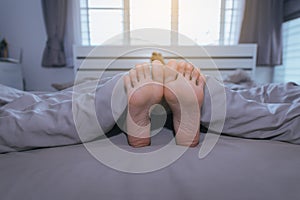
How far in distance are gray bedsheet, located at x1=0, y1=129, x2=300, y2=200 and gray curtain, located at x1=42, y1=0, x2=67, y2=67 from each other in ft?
6.99

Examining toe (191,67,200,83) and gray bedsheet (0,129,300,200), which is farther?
toe (191,67,200,83)

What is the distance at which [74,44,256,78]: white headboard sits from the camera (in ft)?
7.76

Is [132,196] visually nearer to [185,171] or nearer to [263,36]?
[185,171]

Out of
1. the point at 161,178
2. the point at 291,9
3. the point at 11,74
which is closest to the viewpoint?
the point at 161,178

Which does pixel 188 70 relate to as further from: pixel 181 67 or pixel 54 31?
pixel 54 31

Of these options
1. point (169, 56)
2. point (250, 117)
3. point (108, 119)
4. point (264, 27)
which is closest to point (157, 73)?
point (108, 119)

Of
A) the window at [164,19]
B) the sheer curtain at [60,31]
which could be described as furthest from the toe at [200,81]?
the sheer curtain at [60,31]

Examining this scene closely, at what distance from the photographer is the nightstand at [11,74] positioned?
2086mm

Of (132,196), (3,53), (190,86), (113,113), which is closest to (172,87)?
(190,86)

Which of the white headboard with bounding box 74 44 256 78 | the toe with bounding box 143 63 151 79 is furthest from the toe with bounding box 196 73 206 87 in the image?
the white headboard with bounding box 74 44 256 78

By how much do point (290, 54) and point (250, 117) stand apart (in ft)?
7.66

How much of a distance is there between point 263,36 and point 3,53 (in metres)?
2.80

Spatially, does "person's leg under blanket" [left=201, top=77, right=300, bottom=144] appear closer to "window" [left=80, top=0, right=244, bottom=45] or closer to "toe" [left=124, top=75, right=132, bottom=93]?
"toe" [left=124, top=75, right=132, bottom=93]

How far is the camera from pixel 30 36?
8.35 feet
